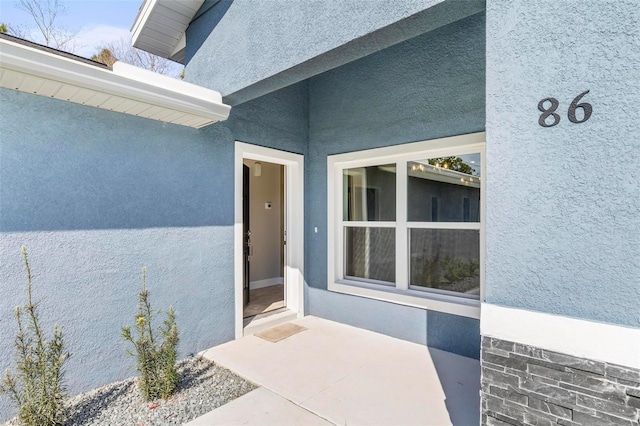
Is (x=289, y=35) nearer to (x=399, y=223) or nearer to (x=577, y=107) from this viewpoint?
(x=577, y=107)

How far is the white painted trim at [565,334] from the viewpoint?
6.44ft

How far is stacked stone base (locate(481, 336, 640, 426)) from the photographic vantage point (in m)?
1.99

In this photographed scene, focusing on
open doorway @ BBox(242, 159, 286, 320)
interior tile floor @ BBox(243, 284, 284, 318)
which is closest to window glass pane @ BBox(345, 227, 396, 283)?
interior tile floor @ BBox(243, 284, 284, 318)

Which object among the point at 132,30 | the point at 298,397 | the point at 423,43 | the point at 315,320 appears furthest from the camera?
the point at 315,320

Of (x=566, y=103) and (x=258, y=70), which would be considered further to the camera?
(x=258, y=70)

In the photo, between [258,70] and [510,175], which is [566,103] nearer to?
[510,175]

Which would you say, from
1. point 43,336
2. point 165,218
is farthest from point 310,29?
point 43,336

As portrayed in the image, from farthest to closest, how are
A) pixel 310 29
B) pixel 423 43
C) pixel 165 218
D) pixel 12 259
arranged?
pixel 423 43 → pixel 165 218 → pixel 12 259 → pixel 310 29

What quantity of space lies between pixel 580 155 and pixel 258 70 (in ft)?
11.3

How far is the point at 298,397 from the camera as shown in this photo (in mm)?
4070

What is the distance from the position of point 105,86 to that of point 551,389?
4.99 m

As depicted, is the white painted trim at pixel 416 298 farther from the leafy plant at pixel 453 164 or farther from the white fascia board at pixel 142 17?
the white fascia board at pixel 142 17

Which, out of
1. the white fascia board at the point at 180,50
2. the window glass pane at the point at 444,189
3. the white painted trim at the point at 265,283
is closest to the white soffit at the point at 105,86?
the white fascia board at the point at 180,50

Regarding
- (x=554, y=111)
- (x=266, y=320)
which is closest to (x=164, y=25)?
(x=266, y=320)
